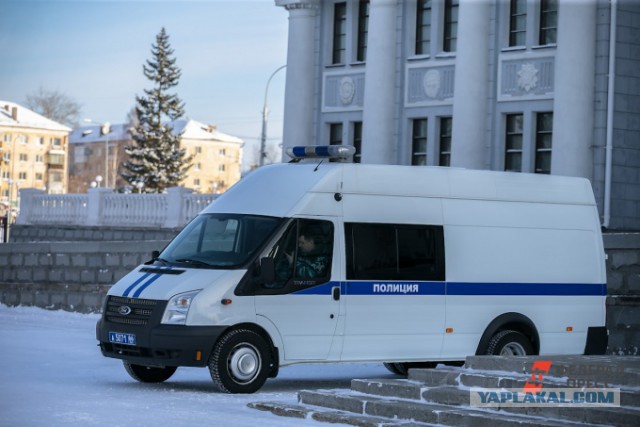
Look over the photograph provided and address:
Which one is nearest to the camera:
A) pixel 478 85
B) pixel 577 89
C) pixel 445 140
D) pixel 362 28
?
pixel 577 89

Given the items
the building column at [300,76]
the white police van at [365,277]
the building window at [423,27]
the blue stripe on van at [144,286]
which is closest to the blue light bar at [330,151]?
the white police van at [365,277]

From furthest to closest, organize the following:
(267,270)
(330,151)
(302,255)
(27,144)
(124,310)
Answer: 1. (27,144)
2. (330,151)
3. (302,255)
4. (124,310)
5. (267,270)

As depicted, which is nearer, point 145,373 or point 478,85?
point 145,373

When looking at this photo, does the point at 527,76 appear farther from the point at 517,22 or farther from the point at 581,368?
the point at 581,368

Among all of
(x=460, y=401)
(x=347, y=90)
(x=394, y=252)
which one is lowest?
(x=460, y=401)

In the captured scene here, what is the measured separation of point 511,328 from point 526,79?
18.1m

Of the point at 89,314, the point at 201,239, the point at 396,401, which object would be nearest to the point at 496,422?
the point at 396,401

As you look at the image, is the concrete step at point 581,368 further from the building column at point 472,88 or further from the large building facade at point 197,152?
the large building facade at point 197,152

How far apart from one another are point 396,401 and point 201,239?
378 centimetres

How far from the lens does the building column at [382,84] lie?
3769 cm

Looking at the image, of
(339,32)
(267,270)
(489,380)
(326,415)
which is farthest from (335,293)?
(339,32)

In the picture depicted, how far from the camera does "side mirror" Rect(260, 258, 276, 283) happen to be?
1496cm

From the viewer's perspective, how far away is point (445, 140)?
37.3m

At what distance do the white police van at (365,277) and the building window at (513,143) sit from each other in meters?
17.1
